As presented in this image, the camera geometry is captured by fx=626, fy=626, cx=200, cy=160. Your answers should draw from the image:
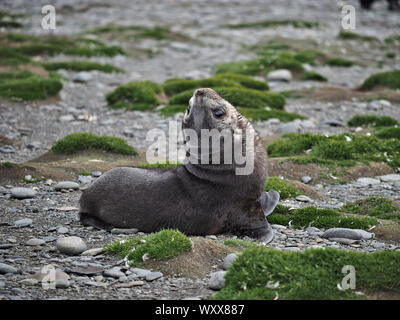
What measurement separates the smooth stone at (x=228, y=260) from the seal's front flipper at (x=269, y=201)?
1887 millimetres

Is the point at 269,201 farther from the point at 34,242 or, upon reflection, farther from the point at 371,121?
the point at 371,121

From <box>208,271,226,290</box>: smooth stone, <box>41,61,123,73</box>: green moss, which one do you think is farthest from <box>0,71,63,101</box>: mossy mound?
<box>208,271,226,290</box>: smooth stone

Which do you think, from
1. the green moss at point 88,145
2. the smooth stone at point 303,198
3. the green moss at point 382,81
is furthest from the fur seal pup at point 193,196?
the green moss at point 382,81

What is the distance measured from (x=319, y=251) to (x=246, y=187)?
74.2 inches

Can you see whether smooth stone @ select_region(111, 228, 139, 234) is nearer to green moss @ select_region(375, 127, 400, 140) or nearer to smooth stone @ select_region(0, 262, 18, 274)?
smooth stone @ select_region(0, 262, 18, 274)

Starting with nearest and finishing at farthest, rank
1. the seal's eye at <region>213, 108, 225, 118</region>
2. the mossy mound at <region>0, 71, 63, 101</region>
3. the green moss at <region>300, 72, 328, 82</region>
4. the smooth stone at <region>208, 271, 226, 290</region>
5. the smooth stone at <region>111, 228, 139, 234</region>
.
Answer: the smooth stone at <region>208, 271, 226, 290</region> < the seal's eye at <region>213, 108, 225, 118</region> < the smooth stone at <region>111, 228, 139, 234</region> < the mossy mound at <region>0, 71, 63, 101</region> < the green moss at <region>300, 72, 328, 82</region>

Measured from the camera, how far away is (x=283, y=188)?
9555mm

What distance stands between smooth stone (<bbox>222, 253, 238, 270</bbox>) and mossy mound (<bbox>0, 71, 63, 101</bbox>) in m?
11.1

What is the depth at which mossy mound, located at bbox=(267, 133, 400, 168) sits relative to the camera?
37.5ft

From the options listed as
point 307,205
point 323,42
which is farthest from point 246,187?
point 323,42

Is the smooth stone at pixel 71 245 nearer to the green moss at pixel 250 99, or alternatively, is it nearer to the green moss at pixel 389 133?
the green moss at pixel 389 133

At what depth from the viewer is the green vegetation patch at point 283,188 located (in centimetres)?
946

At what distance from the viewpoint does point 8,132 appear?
547 inches

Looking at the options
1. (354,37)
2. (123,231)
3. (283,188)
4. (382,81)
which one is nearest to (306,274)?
(123,231)
